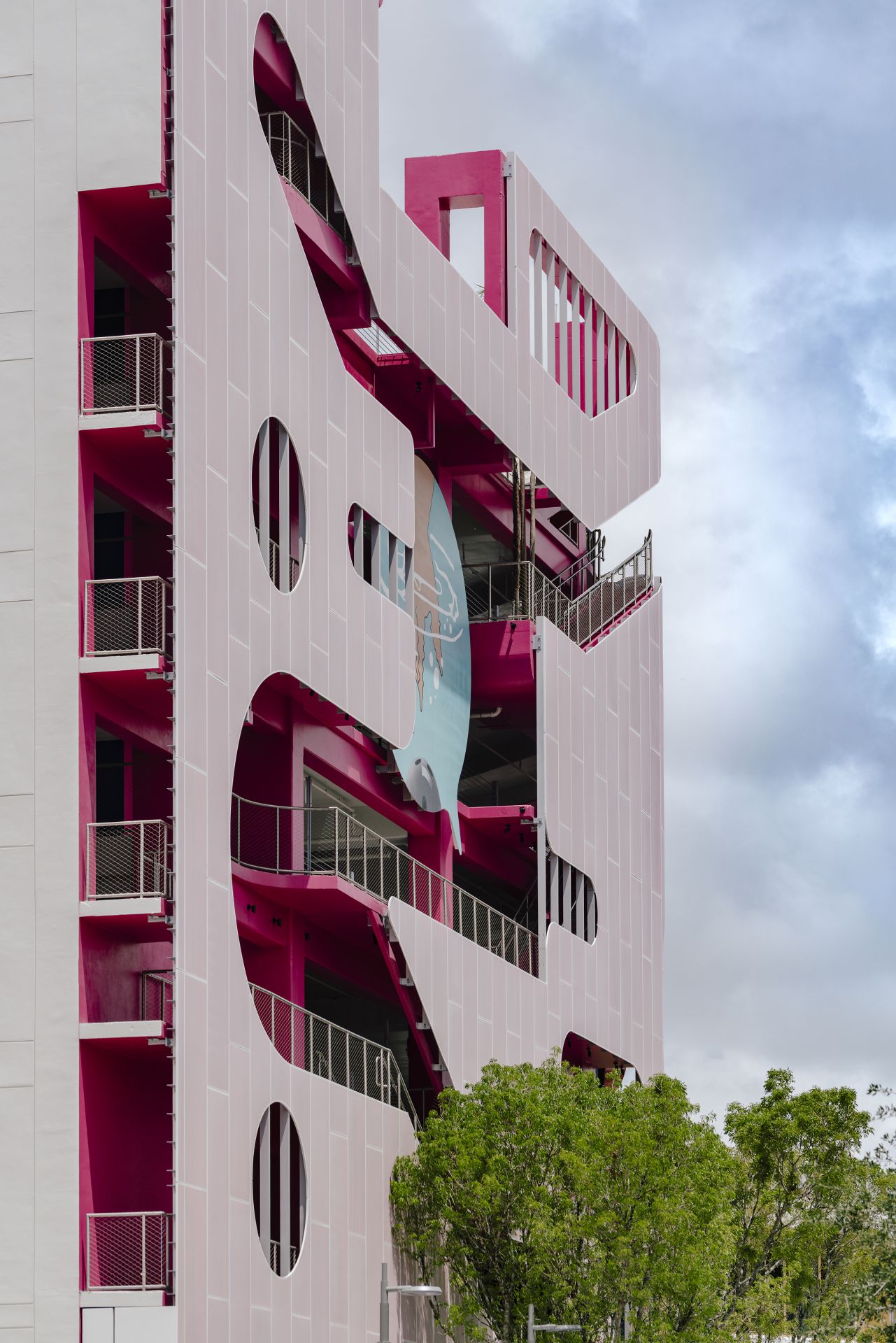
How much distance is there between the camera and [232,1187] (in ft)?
128

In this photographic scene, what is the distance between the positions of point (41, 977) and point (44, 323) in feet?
34.0

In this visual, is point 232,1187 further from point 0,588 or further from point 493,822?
point 493,822

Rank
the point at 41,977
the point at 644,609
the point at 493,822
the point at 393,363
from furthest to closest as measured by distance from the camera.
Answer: the point at 644,609, the point at 493,822, the point at 393,363, the point at 41,977

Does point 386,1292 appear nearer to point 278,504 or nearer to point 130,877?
point 130,877

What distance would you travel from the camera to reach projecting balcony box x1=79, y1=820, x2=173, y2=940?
122 ft

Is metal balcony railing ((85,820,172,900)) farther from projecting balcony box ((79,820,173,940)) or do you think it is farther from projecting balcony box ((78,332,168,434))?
projecting balcony box ((78,332,168,434))

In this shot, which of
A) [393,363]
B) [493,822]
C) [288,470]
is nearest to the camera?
[288,470]

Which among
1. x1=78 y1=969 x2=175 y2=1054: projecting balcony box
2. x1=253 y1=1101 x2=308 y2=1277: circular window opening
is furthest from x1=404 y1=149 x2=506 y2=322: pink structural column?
x1=78 y1=969 x2=175 y2=1054: projecting balcony box

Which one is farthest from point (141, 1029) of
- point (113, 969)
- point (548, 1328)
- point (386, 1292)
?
point (548, 1328)

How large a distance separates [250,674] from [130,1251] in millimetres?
10029

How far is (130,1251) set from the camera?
36.5 meters

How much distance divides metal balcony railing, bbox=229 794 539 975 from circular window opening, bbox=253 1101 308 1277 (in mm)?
4911

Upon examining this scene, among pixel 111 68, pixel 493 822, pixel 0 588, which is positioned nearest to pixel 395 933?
pixel 493 822

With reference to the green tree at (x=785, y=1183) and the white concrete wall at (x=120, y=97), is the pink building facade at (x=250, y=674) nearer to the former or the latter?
the white concrete wall at (x=120, y=97)
